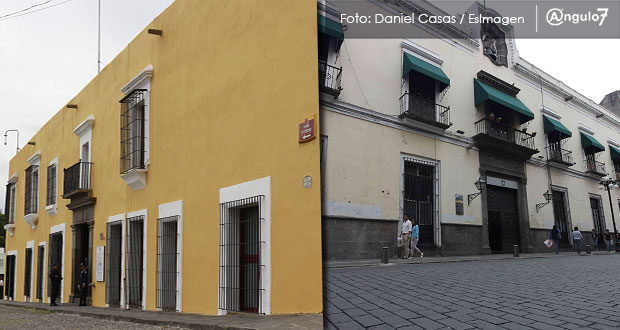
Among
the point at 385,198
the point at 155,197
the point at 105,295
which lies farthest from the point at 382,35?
the point at 105,295

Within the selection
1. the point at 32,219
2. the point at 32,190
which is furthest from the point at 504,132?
the point at 32,190

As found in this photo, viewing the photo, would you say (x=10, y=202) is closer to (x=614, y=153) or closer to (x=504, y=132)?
(x=504, y=132)

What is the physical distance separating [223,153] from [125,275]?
3658 millimetres

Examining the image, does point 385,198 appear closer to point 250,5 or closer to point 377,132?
point 377,132

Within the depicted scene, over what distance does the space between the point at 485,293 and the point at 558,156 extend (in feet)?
2.51

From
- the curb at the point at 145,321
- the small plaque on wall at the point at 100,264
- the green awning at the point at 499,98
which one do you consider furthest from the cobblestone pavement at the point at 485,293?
the small plaque on wall at the point at 100,264

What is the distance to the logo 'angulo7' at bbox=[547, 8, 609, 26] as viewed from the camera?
6.41 ft

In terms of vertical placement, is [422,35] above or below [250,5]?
below

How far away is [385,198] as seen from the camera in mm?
2029

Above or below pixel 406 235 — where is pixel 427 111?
above

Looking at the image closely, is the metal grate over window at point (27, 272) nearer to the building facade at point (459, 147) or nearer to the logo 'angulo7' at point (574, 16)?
the building facade at point (459, 147)

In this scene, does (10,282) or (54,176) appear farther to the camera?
(10,282)

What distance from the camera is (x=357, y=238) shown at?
6.72 feet

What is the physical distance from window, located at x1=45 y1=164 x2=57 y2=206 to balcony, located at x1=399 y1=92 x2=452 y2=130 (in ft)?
38.3
